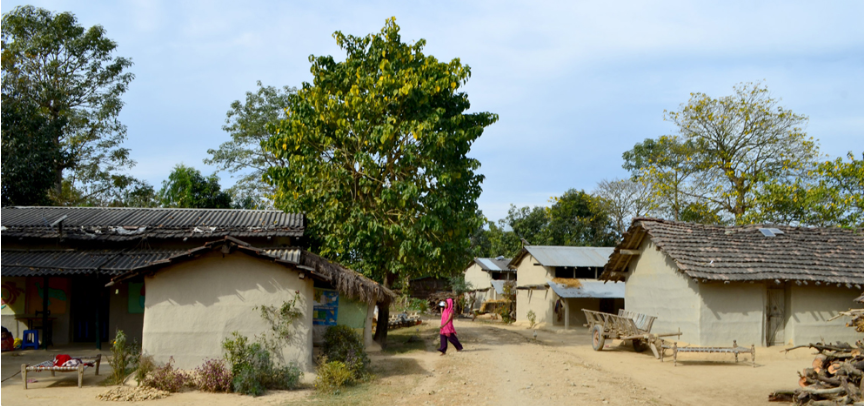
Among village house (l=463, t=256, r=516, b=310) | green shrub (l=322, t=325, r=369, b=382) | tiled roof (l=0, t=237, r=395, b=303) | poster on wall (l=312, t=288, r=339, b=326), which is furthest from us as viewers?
village house (l=463, t=256, r=516, b=310)

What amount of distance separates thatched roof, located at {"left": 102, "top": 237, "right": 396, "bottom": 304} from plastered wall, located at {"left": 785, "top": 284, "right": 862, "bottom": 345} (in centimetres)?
1234

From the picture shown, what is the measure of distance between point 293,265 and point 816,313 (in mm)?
15915

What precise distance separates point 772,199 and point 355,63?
19548mm

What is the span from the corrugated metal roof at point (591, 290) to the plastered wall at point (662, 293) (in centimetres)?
844

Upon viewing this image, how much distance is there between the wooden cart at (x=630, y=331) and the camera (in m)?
16.1

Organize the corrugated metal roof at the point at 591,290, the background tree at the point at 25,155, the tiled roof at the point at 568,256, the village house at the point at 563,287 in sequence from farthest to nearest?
the tiled roof at the point at 568,256 < the village house at the point at 563,287 < the corrugated metal roof at the point at 591,290 < the background tree at the point at 25,155

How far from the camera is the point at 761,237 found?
19.3 meters

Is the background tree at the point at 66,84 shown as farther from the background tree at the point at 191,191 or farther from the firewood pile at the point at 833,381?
the firewood pile at the point at 833,381

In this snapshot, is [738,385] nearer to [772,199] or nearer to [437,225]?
[437,225]

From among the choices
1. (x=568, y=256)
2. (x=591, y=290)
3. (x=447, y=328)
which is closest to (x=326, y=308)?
(x=447, y=328)

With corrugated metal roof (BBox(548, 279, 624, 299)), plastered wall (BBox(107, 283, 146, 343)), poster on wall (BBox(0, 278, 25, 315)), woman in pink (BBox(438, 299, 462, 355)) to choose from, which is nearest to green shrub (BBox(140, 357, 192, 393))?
plastered wall (BBox(107, 283, 146, 343))

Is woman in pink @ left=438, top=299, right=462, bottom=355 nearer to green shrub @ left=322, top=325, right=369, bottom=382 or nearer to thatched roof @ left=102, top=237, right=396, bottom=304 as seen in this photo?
thatched roof @ left=102, top=237, right=396, bottom=304

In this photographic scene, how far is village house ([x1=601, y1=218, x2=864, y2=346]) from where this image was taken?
16750 mm

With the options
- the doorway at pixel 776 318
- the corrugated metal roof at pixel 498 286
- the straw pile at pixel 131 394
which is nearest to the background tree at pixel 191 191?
the straw pile at pixel 131 394
